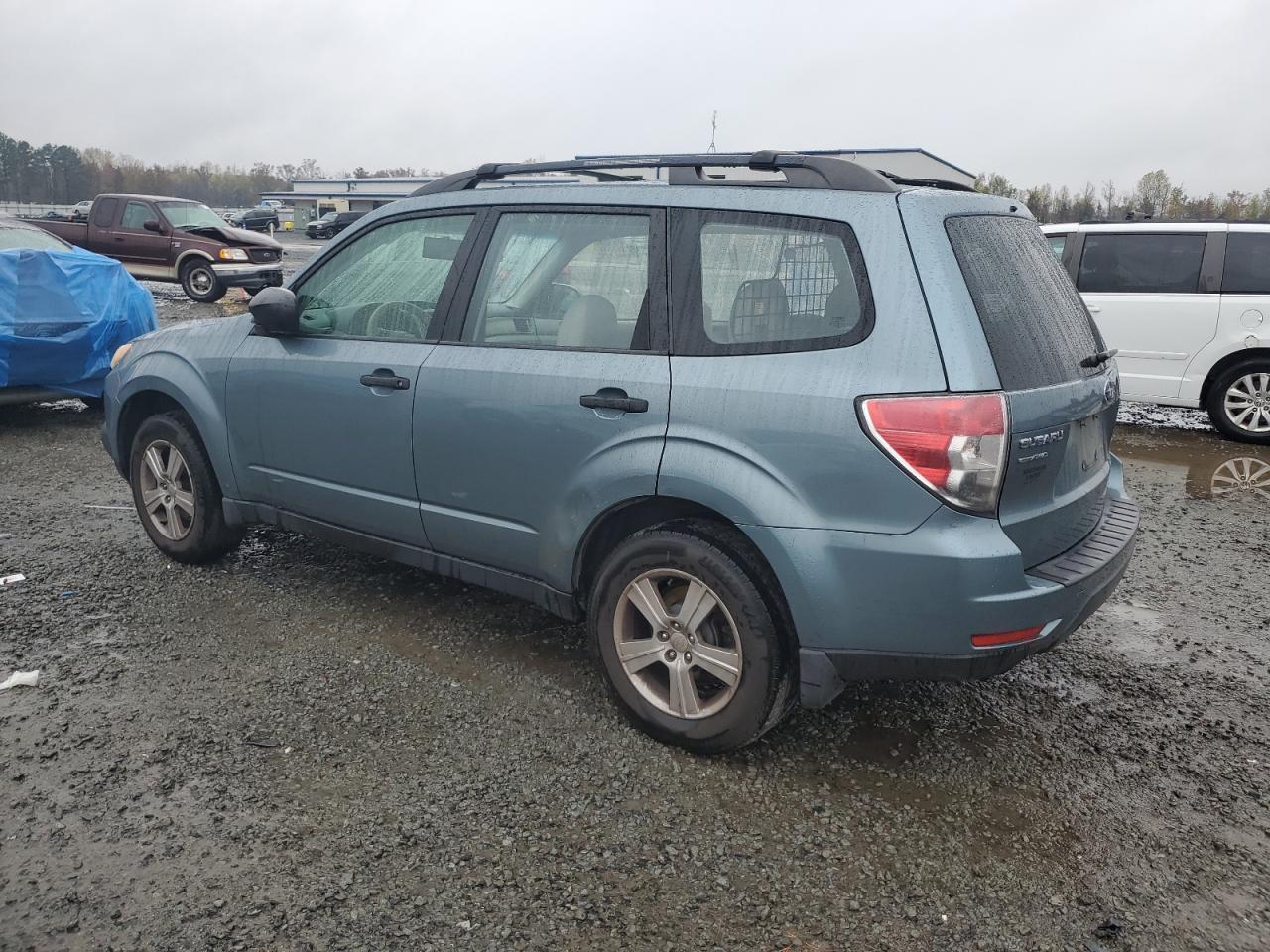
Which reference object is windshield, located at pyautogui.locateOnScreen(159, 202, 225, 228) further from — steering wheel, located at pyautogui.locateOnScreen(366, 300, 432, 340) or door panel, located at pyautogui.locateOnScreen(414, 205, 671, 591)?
door panel, located at pyautogui.locateOnScreen(414, 205, 671, 591)

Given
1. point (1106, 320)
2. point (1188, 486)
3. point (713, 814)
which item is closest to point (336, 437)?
point (713, 814)

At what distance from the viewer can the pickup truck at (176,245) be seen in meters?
17.5

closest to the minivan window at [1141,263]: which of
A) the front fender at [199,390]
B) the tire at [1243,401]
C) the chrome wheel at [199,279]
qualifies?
the tire at [1243,401]

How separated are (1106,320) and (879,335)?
6.90 m

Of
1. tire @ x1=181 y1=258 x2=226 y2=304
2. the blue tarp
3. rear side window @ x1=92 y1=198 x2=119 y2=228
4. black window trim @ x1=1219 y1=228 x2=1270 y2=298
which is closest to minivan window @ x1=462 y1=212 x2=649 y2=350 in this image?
the blue tarp

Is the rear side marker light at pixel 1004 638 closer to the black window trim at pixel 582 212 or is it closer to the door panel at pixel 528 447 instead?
the door panel at pixel 528 447

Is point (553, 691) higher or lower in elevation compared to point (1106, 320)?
lower

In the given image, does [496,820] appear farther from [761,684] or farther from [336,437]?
[336,437]

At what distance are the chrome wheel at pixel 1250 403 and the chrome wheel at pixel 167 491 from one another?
26.5 feet

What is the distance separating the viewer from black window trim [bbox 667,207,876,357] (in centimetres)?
273

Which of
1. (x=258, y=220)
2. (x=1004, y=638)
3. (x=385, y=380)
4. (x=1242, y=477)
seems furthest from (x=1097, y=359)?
(x=258, y=220)

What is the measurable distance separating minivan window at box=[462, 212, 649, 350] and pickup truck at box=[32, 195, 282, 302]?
1555 cm

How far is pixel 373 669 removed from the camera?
3.69 m

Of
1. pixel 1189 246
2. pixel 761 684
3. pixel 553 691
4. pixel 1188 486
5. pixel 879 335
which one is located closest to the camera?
pixel 879 335
